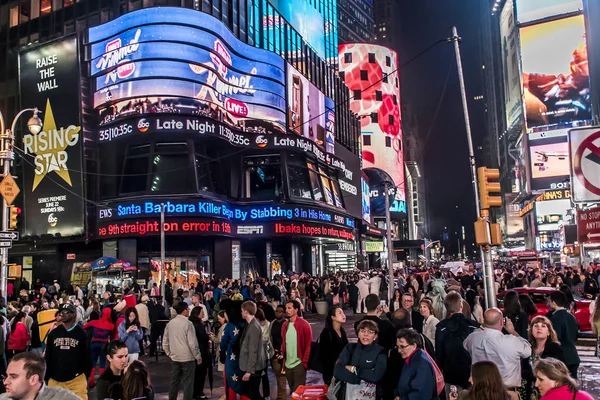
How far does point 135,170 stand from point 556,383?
32.2 m

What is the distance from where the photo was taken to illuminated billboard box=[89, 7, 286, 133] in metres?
33.3

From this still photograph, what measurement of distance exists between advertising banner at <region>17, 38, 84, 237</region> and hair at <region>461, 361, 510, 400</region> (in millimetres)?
32624

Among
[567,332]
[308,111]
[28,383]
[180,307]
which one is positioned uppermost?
[308,111]

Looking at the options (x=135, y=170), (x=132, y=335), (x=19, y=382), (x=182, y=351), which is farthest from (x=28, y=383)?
(x=135, y=170)

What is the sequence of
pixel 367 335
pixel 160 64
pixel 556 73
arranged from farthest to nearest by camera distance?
pixel 556 73 → pixel 160 64 → pixel 367 335

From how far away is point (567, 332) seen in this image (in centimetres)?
821

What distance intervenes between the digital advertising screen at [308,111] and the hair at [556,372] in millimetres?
39220

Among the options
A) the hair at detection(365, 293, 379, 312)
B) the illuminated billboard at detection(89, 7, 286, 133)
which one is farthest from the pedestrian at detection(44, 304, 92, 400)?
the illuminated billboard at detection(89, 7, 286, 133)

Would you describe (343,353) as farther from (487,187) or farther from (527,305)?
(487,187)

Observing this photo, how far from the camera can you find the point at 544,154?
203 ft

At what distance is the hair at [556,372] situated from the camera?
4.42m

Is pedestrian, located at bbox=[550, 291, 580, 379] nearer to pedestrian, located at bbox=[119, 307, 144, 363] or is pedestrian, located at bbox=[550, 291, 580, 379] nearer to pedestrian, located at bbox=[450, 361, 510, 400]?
pedestrian, located at bbox=[450, 361, 510, 400]

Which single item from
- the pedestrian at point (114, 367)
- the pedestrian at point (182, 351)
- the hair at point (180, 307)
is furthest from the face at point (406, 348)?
the hair at point (180, 307)

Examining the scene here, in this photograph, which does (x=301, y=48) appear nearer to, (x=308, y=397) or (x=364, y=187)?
(x=364, y=187)
